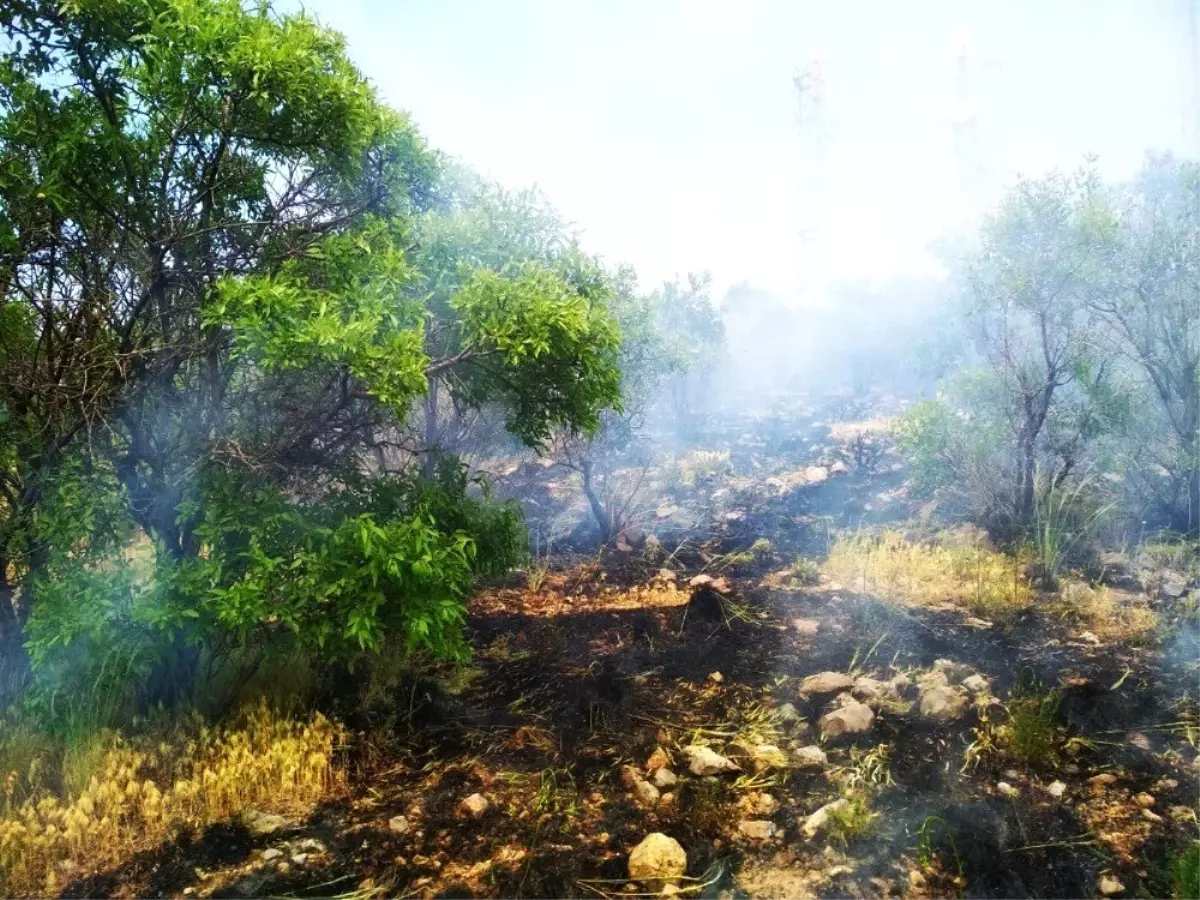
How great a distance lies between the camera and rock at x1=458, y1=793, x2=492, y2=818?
403 centimetres

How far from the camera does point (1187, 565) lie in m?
8.39

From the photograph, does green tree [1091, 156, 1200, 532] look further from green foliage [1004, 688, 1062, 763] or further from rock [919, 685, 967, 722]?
rock [919, 685, 967, 722]

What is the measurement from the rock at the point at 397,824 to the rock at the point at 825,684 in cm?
326

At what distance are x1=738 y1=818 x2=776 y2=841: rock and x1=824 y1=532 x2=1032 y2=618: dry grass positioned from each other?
193 inches

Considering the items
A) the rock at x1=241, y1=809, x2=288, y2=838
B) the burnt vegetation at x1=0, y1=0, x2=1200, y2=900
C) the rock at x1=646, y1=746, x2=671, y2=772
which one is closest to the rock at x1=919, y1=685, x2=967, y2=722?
the burnt vegetation at x1=0, y1=0, x2=1200, y2=900

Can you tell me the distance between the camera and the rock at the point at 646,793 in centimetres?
418

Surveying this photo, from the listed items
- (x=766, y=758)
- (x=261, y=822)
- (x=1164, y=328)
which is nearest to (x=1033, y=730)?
(x=766, y=758)

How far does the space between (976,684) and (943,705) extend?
2.23ft

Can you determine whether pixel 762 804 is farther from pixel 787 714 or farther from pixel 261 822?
pixel 261 822

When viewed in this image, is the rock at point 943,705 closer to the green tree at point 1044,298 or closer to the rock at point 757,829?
the rock at point 757,829

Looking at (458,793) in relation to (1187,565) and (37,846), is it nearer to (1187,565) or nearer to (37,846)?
(37,846)

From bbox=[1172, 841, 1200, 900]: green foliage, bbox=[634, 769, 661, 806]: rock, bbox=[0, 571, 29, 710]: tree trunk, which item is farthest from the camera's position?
bbox=[0, 571, 29, 710]: tree trunk

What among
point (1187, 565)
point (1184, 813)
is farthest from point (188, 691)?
point (1187, 565)

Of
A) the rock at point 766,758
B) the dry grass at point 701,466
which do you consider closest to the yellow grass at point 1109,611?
the rock at point 766,758
